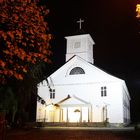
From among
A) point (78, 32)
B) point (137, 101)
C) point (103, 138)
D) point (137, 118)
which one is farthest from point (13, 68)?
point (137, 101)

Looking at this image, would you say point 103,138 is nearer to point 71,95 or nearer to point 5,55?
point 5,55

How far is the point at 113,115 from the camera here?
36062 mm

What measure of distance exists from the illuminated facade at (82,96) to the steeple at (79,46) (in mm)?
1486

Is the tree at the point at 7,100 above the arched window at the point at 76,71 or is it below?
below

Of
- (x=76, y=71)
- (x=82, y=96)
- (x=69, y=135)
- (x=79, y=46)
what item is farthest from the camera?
(x=79, y=46)

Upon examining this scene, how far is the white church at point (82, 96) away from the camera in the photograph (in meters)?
36.3

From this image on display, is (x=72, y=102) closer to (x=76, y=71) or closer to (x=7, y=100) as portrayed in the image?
(x=76, y=71)

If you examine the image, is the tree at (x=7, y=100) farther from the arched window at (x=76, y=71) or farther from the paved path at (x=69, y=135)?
the arched window at (x=76, y=71)

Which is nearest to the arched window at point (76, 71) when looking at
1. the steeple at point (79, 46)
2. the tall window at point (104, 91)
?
the steeple at point (79, 46)

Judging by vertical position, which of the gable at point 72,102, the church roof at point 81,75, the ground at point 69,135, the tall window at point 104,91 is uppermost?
the church roof at point 81,75

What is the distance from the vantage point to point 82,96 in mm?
37750

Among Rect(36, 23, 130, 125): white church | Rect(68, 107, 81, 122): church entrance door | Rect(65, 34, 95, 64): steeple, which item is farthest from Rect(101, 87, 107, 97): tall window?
Rect(65, 34, 95, 64): steeple

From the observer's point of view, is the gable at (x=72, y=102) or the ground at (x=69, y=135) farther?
the gable at (x=72, y=102)

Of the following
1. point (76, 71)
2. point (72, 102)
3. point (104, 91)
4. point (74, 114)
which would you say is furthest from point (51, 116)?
point (104, 91)
